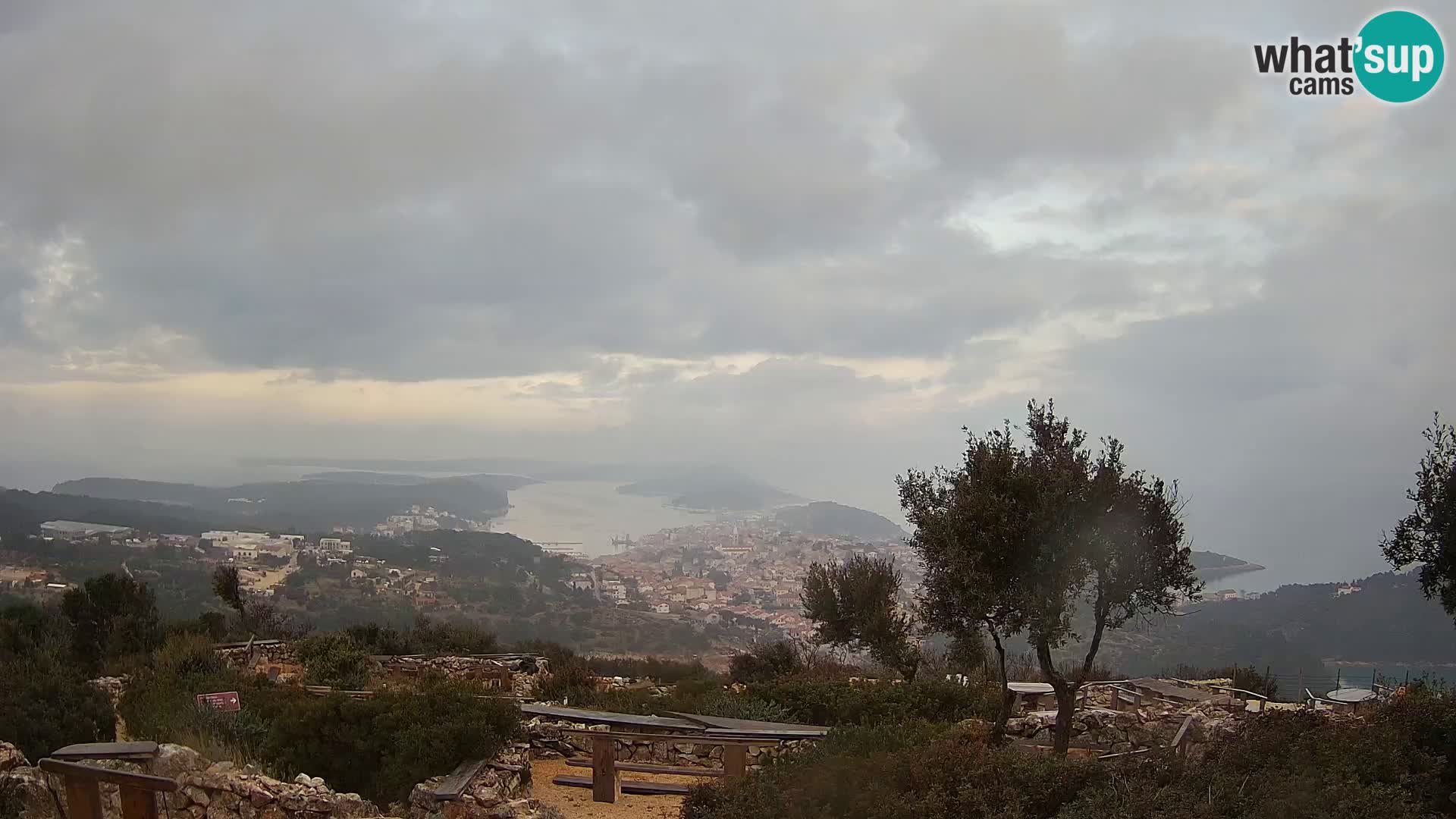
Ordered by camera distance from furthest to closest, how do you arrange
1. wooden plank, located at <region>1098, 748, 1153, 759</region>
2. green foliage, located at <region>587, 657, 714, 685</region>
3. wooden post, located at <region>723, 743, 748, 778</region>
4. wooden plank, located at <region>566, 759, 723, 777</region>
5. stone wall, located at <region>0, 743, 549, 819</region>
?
1. green foliage, located at <region>587, 657, 714, 685</region>
2. wooden plank, located at <region>566, 759, 723, 777</region>
3. wooden post, located at <region>723, 743, 748, 778</region>
4. wooden plank, located at <region>1098, 748, 1153, 759</region>
5. stone wall, located at <region>0, 743, 549, 819</region>

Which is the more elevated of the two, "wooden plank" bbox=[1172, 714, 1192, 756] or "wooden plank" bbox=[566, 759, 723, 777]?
"wooden plank" bbox=[1172, 714, 1192, 756]

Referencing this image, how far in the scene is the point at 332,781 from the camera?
929 centimetres

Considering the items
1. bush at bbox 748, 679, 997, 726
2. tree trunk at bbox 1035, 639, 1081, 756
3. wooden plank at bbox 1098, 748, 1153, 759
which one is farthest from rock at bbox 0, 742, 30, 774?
wooden plank at bbox 1098, 748, 1153, 759

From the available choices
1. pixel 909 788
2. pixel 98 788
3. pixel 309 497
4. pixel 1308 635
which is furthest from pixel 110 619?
pixel 309 497

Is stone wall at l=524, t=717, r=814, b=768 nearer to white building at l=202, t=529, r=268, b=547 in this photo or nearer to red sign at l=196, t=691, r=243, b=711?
red sign at l=196, t=691, r=243, b=711

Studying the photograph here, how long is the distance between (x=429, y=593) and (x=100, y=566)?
619 inches

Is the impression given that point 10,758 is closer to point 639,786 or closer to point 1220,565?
point 639,786

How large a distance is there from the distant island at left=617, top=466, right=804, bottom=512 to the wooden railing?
88.1 m

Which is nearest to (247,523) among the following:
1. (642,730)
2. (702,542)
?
(702,542)

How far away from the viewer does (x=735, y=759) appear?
29.9ft

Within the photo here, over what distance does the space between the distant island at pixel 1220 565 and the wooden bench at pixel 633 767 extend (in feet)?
124

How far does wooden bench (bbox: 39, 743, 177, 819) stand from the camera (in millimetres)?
5902

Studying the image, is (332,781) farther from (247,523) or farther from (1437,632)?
(247,523)

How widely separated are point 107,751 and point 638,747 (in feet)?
19.6
